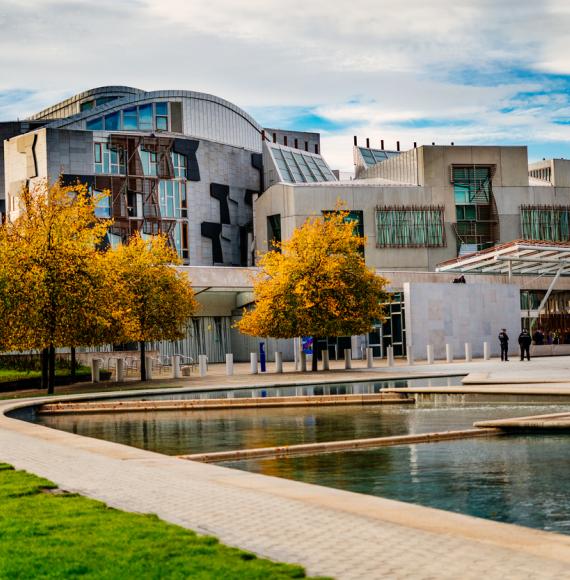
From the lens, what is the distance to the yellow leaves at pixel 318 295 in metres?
41.4

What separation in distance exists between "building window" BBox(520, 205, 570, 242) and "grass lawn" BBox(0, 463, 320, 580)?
2818 inches

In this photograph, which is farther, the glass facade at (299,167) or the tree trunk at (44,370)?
the glass facade at (299,167)

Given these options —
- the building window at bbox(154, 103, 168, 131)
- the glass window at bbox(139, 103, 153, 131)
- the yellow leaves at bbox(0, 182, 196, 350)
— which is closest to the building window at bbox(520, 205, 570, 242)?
the building window at bbox(154, 103, 168, 131)

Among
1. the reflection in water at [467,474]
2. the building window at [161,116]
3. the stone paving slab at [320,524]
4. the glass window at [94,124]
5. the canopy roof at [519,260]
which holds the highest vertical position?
the building window at [161,116]

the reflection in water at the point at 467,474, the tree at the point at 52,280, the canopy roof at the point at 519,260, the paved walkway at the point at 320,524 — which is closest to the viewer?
the paved walkway at the point at 320,524

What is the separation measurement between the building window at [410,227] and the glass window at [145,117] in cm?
2610

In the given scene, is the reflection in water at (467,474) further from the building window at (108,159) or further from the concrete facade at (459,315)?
the building window at (108,159)

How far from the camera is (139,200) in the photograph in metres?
79.4

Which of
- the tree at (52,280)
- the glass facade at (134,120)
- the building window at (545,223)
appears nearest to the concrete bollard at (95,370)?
the tree at (52,280)

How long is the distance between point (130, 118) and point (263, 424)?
234ft

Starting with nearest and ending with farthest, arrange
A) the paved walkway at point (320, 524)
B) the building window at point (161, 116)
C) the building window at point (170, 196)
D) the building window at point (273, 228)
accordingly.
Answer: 1. the paved walkway at point (320, 524)
2. the building window at point (273, 228)
3. the building window at point (170, 196)
4. the building window at point (161, 116)

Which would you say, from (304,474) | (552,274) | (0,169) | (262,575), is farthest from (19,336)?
(0,169)

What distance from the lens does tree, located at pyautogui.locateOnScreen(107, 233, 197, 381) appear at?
3925 cm

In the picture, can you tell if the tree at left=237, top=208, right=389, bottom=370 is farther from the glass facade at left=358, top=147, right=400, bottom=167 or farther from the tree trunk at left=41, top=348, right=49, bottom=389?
the glass facade at left=358, top=147, right=400, bottom=167
